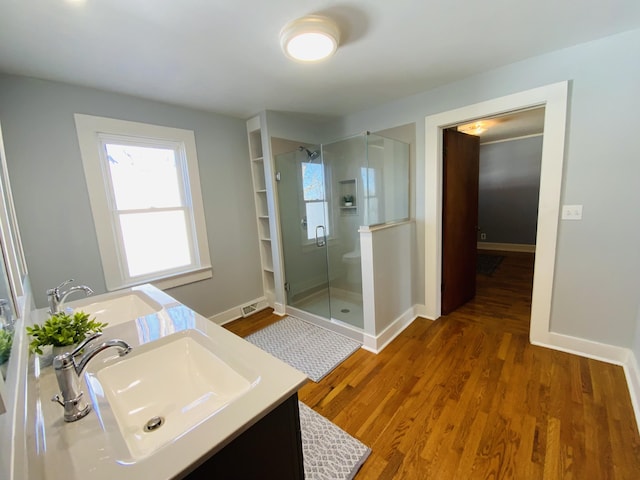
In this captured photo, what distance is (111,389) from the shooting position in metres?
0.92

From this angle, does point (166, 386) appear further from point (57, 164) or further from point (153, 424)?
point (57, 164)

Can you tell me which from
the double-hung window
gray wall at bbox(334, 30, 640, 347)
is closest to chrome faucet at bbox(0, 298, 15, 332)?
the double-hung window

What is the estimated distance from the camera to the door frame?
194 cm

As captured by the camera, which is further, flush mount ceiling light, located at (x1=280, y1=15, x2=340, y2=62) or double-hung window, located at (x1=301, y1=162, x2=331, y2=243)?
double-hung window, located at (x1=301, y1=162, x2=331, y2=243)

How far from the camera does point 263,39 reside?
1585 millimetres

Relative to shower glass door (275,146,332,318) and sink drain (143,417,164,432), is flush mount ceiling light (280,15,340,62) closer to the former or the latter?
shower glass door (275,146,332,318)

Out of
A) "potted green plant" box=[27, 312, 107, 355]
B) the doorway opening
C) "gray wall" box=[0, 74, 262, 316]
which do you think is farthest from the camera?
the doorway opening

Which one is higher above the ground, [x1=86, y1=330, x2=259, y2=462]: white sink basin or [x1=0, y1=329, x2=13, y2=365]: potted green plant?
[x1=0, y1=329, x2=13, y2=365]: potted green plant

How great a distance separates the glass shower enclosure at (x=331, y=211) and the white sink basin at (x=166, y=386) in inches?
72.3

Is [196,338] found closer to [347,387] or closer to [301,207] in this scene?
[347,387]

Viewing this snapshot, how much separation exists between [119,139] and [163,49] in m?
1.04

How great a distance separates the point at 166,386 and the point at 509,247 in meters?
6.35

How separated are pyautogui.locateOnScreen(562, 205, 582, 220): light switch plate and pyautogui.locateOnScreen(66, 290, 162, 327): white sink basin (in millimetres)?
2880

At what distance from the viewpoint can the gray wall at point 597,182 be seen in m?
1.75
